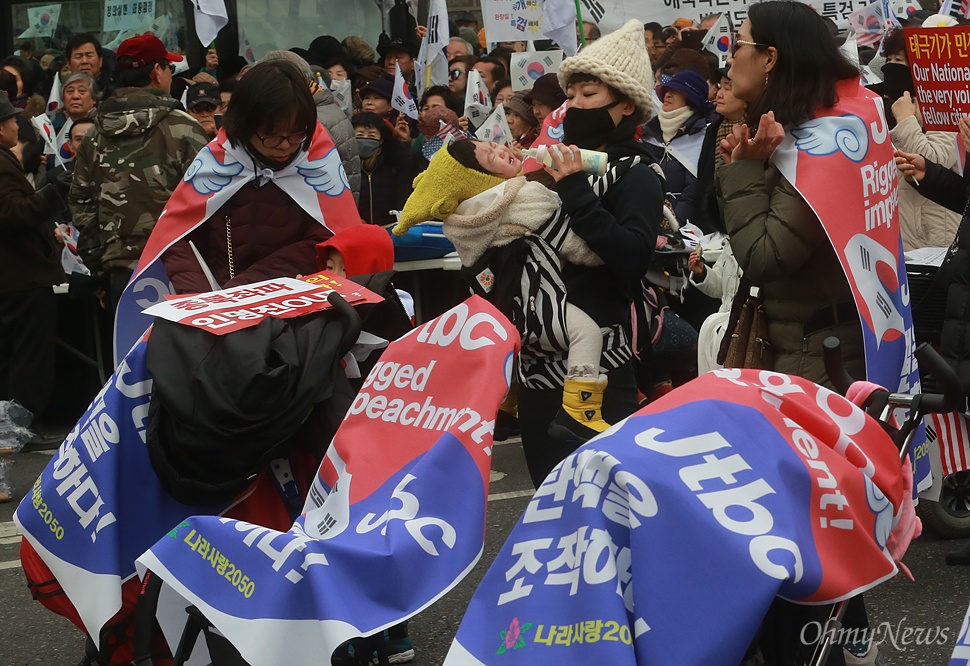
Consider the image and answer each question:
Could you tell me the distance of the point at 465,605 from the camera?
5227 mm

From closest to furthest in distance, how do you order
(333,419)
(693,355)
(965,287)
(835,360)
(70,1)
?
(835,360) → (333,419) → (965,287) → (693,355) → (70,1)

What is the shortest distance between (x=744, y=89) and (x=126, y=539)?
2.32 m

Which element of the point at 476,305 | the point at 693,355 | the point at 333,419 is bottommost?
the point at 693,355

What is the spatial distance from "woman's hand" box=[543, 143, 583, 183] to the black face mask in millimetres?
210

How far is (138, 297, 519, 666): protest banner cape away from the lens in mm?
3145

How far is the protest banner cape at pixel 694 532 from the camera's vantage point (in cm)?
242

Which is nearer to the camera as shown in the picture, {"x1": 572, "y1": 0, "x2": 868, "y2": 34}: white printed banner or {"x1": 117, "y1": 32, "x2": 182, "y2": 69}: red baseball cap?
{"x1": 117, "y1": 32, "x2": 182, "y2": 69}: red baseball cap

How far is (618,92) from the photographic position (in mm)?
4359

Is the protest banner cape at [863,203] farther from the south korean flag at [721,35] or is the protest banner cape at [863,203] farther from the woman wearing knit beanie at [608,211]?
the south korean flag at [721,35]

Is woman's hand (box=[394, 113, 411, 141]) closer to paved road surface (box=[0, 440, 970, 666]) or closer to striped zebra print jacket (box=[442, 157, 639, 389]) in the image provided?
paved road surface (box=[0, 440, 970, 666])

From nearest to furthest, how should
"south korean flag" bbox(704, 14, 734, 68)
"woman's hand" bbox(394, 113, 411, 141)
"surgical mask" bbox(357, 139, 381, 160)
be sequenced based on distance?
1. "surgical mask" bbox(357, 139, 381, 160)
2. "woman's hand" bbox(394, 113, 411, 141)
3. "south korean flag" bbox(704, 14, 734, 68)

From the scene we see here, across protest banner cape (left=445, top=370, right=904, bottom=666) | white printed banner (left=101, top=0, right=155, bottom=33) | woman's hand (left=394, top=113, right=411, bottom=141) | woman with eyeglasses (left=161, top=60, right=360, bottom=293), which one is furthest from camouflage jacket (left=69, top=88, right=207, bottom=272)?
protest banner cape (left=445, top=370, right=904, bottom=666)

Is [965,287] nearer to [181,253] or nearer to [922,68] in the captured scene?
[922,68]

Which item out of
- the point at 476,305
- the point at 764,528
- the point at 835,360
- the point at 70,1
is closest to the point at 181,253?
the point at 476,305
